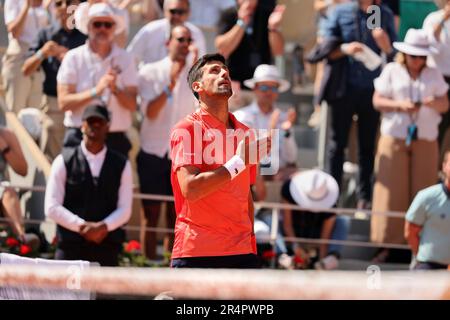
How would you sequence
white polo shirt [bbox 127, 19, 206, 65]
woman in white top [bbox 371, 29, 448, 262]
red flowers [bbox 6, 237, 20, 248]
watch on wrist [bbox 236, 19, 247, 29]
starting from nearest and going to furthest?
1. red flowers [bbox 6, 237, 20, 248]
2. woman in white top [bbox 371, 29, 448, 262]
3. white polo shirt [bbox 127, 19, 206, 65]
4. watch on wrist [bbox 236, 19, 247, 29]

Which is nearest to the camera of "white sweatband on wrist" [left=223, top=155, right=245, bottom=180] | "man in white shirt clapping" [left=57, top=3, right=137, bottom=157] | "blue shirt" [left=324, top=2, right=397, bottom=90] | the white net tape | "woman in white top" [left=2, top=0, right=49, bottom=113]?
the white net tape

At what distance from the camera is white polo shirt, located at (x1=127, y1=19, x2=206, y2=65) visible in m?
10.3

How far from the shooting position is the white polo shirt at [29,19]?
10445 millimetres

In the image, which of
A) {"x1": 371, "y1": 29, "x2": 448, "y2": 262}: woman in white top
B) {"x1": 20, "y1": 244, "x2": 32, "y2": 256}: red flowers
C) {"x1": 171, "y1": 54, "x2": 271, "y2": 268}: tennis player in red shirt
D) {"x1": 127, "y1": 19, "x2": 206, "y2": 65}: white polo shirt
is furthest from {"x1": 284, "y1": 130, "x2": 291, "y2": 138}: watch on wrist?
{"x1": 171, "y1": 54, "x2": 271, "y2": 268}: tennis player in red shirt

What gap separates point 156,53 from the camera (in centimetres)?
1033

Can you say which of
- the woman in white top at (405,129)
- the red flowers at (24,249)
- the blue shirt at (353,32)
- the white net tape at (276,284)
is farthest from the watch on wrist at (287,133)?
the white net tape at (276,284)

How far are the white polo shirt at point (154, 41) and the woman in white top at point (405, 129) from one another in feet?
5.33

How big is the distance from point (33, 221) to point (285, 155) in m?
2.34

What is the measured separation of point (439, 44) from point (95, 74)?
2.99m

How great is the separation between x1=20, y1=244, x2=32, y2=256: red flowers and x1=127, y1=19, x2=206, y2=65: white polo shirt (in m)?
1.98

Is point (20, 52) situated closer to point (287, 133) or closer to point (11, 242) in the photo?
point (11, 242)

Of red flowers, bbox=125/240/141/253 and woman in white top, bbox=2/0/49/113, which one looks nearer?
red flowers, bbox=125/240/141/253

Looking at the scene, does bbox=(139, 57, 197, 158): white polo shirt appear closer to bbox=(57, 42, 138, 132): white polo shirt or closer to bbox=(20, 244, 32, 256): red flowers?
bbox=(57, 42, 138, 132): white polo shirt
